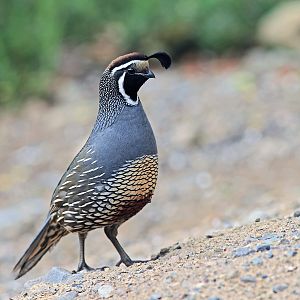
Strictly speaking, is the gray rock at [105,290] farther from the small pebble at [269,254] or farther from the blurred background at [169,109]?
the blurred background at [169,109]

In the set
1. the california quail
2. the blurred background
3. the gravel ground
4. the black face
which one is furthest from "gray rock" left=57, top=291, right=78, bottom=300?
the blurred background

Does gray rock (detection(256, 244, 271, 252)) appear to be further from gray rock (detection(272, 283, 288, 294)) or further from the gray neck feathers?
the gray neck feathers

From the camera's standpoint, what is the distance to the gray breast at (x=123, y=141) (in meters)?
5.54

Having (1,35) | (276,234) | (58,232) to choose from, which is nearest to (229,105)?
(1,35)

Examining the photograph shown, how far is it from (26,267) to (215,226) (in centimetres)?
188

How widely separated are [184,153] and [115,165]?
536cm

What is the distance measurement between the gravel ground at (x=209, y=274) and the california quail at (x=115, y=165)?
1.22ft

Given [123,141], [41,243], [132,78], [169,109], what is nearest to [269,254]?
[123,141]

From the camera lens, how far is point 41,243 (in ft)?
20.3

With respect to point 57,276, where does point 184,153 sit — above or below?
above

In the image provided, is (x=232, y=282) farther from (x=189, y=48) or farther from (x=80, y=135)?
(x=189, y=48)

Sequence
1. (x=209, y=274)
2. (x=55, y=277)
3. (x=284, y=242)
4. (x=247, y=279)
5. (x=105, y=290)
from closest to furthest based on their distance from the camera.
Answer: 1. (x=247, y=279)
2. (x=209, y=274)
3. (x=105, y=290)
4. (x=284, y=242)
5. (x=55, y=277)

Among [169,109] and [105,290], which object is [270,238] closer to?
[105,290]

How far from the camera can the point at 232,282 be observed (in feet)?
14.0
